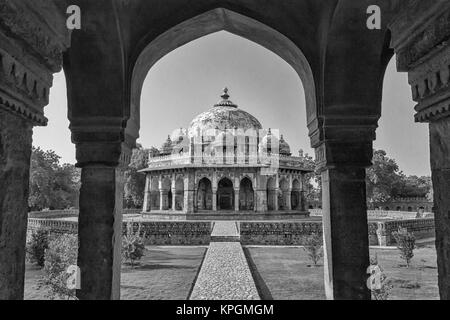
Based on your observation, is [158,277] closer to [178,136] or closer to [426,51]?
[426,51]

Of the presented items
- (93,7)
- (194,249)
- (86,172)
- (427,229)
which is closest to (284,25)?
(93,7)

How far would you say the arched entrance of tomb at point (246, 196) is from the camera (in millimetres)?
33875

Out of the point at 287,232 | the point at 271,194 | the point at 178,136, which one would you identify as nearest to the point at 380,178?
the point at 271,194

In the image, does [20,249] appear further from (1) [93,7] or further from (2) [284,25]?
(2) [284,25]

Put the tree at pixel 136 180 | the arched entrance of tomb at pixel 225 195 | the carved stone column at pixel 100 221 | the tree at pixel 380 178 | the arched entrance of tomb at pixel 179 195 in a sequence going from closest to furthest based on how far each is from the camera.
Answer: the carved stone column at pixel 100 221
the arched entrance of tomb at pixel 179 195
the arched entrance of tomb at pixel 225 195
the tree at pixel 136 180
the tree at pixel 380 178

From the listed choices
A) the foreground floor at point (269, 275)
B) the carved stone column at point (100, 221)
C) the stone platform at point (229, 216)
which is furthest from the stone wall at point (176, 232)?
the carved stone column at point (100, 221)

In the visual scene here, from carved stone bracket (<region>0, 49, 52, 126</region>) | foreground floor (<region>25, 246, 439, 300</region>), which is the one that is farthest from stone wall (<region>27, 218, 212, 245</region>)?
carved stone bracket (<region>0, 49, 52, 126</region>)

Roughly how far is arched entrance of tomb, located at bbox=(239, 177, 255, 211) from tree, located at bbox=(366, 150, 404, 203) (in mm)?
21389

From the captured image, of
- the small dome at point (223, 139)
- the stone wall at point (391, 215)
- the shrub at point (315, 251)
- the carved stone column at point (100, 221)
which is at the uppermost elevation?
the small dome at point (223, 139)

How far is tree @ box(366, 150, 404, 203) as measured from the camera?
4853 centimetres

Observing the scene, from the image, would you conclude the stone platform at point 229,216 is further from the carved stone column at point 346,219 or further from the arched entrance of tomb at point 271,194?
the carved stone column at point 346,219

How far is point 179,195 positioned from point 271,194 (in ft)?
27.9

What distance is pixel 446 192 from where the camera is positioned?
223 cm

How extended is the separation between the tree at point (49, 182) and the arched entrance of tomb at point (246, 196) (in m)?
20.3
